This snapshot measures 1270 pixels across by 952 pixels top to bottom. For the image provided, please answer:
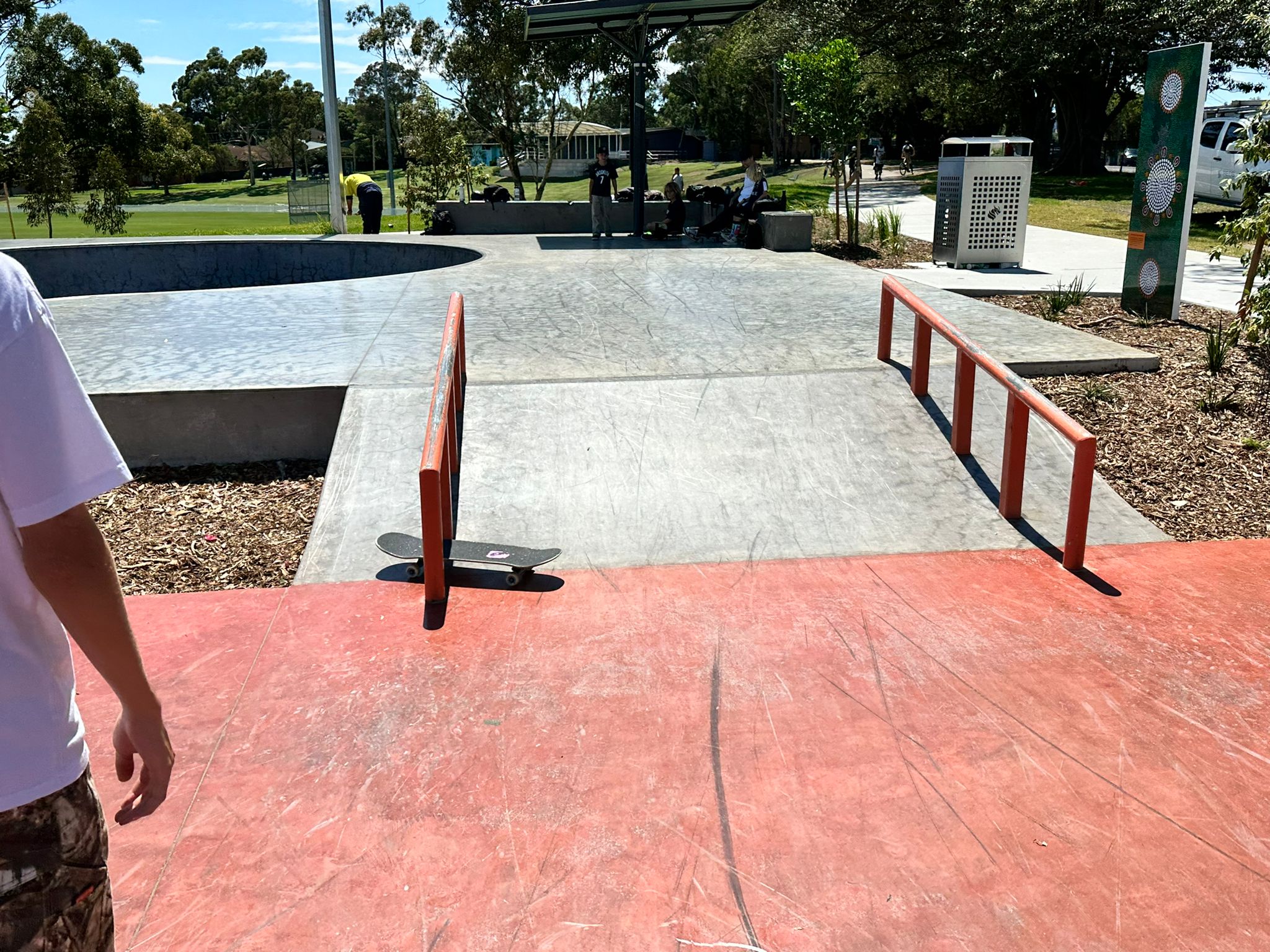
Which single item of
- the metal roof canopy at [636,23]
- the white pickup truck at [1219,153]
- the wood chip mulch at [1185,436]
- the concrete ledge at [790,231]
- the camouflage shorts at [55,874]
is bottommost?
the wood chip mulch at [1185,436]

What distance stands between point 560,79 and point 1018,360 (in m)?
30.0

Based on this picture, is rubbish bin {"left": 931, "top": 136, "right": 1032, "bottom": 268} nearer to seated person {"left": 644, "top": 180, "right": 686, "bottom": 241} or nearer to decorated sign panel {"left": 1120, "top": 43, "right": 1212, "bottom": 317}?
seated person {"left": 644, "top": 180, "right": 686, "bottom": 241}

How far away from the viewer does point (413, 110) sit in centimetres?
2684

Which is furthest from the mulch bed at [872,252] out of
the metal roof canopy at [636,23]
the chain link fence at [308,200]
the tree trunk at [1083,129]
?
the tree trunk at [1083,129]

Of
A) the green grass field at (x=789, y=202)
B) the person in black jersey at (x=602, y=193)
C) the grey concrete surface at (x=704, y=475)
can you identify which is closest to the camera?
the grey concrete surface at (x=704, y=475)

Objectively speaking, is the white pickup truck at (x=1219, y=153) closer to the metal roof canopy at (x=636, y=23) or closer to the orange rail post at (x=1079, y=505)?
the metal roof canopy at (x=636, y=23)

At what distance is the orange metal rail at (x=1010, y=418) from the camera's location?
4.98 metres

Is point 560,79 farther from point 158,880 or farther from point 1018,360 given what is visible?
point 158,880

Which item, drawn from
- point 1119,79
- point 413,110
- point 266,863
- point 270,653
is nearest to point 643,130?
point 413,110

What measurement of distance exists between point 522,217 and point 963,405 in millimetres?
14668

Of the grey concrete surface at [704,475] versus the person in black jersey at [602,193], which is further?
the person in black jersey at [602,193]

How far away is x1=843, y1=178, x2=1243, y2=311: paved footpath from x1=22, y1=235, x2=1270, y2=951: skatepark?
4662 mm

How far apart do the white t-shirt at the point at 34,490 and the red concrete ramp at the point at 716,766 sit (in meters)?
1.41

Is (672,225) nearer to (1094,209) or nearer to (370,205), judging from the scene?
(370,205)
